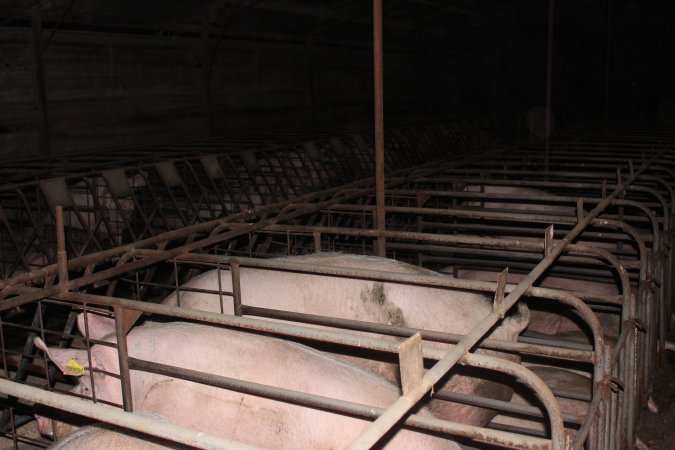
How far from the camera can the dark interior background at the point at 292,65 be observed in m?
8.06

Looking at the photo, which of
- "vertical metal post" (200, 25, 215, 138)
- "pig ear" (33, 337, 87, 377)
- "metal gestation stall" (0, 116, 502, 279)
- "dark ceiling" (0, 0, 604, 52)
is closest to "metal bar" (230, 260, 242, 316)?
"pig ear" (33, 337, 87, 377)

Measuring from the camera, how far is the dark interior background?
806 centimetres

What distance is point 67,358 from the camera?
242cm

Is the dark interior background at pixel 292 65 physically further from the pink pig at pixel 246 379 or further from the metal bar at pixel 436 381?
the metal bar at pixel 436 381

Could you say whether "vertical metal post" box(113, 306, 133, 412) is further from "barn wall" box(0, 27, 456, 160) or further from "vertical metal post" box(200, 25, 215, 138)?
"vertical metal post" box(200, 25, 215, 138)

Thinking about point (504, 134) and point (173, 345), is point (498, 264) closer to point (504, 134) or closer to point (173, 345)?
point (173, 345)

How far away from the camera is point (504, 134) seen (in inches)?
611

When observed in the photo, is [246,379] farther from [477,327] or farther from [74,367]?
[477,327]

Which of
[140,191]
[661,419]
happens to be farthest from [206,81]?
[661,419]

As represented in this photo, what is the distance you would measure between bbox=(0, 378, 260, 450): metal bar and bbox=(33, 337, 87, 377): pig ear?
2.37ft

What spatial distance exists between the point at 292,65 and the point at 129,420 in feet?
37.6

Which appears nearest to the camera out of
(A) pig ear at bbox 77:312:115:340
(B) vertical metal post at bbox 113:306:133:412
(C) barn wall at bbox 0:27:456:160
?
(B) vertical metal post at bbox 113:306:133:412

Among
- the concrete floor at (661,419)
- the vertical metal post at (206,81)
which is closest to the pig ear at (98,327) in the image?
the concrete floor at (661,419)

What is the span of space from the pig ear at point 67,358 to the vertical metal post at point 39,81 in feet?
20.2
